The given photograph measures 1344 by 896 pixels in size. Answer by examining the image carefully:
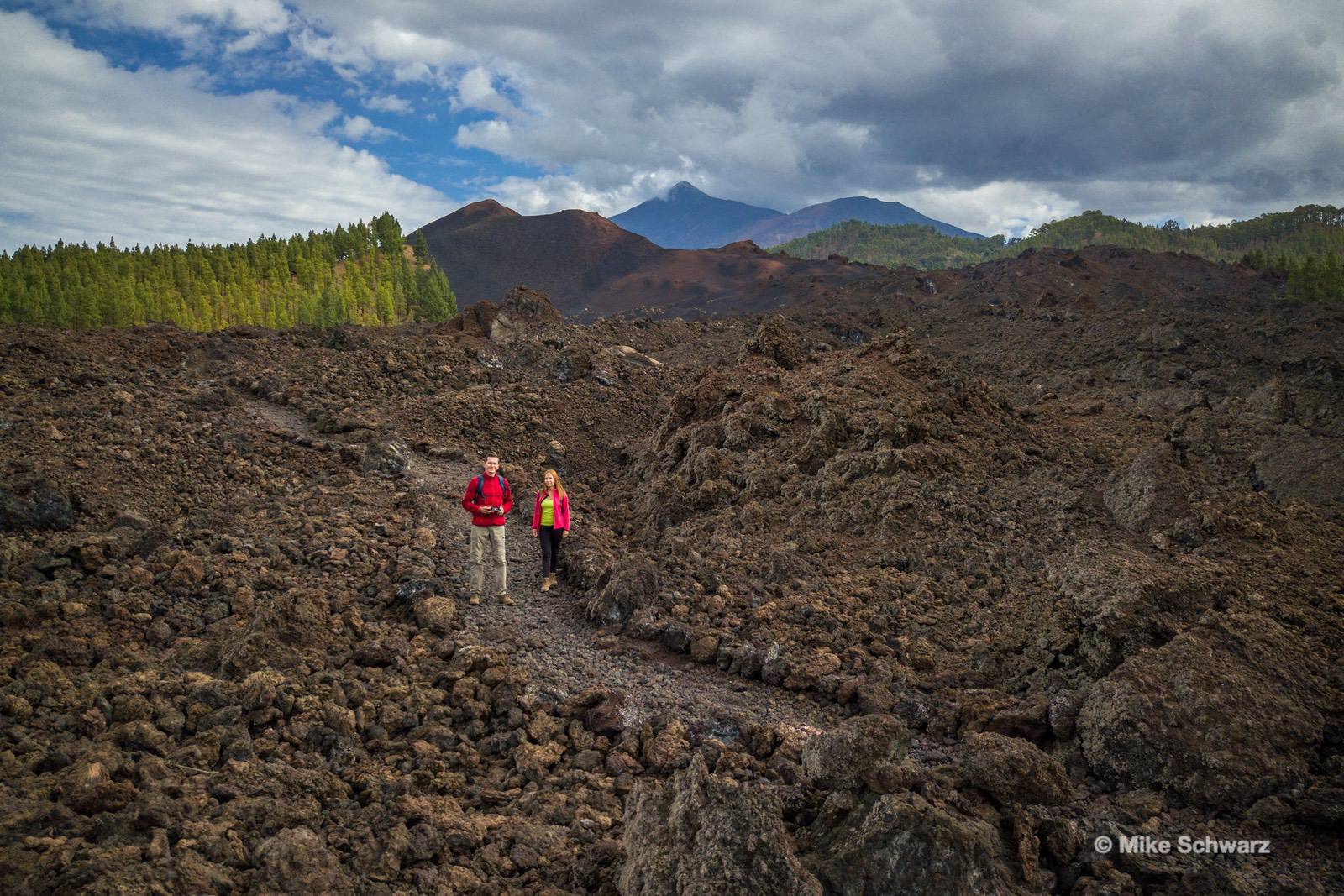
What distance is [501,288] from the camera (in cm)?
8488

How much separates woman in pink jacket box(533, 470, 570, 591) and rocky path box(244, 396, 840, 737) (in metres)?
0.27

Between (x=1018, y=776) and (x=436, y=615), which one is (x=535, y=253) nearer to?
(x=436, y=615)

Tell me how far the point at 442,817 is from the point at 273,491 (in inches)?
352

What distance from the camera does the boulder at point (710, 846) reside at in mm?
3799

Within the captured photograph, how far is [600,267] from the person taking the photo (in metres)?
85.7

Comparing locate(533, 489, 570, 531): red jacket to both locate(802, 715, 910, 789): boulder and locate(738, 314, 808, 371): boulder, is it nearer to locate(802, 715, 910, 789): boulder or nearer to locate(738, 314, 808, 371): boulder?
locate(802, 715, 910, 789): boulder

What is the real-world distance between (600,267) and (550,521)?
78964mm

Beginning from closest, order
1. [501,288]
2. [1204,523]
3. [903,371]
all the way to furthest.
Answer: [1204,523] → [903,371] → [501,288]

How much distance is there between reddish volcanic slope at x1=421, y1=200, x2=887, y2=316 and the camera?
6656cm

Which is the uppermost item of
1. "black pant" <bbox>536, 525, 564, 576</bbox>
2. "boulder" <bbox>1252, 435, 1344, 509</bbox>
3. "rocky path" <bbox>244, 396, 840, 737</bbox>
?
"boulder" <bbox>1252, 435, 1344, 509</bbox>

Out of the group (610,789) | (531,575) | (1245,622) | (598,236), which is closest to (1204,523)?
(1245,622)

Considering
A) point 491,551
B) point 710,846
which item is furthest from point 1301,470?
point 491,551

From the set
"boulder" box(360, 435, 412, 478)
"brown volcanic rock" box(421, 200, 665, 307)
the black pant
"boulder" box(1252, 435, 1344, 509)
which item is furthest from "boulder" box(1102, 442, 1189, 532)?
"brown volcanic rock" box(421, 200, 665, 307)

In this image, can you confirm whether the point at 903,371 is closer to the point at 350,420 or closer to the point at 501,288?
the point at 350,420
